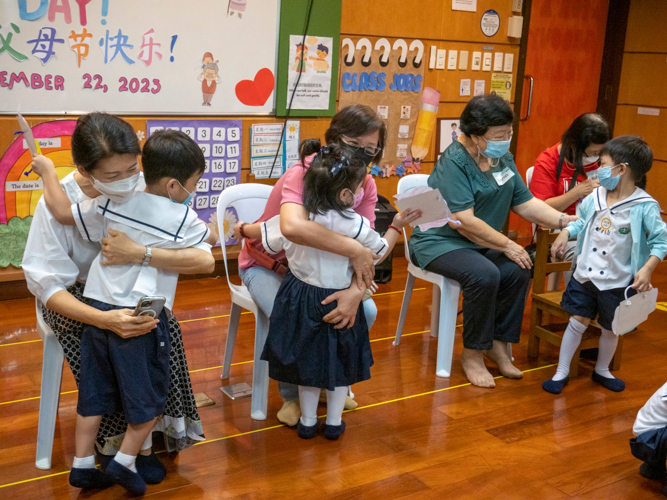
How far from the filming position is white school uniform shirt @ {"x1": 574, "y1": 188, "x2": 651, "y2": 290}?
293 cm

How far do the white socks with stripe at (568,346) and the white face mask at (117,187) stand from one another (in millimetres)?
2053

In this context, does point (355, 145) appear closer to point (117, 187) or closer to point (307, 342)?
point (307, 342)

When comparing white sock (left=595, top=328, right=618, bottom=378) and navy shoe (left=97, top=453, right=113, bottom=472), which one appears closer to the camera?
navy shoe (left=97, top=453, right=113, bottom=472)

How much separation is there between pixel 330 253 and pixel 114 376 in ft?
2.64

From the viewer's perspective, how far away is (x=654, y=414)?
229 centimetres

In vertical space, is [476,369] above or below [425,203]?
below

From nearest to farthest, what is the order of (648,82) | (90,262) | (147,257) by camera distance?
(147,257) < (90,262) < (648,82)

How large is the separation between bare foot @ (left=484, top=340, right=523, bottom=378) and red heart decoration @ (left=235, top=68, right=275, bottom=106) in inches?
85.3

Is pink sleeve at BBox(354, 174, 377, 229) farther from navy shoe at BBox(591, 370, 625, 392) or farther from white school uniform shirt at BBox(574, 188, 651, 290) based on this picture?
navy shoe at BBox(591, 370, 625, 392)

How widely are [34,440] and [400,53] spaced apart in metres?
3.52

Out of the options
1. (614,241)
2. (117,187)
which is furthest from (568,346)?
(117,187)

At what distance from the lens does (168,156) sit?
6.55 feet

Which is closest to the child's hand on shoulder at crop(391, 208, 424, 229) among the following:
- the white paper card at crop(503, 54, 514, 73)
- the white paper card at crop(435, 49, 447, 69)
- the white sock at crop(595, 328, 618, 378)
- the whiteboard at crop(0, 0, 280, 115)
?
the white sock at crop(595, 328, 618, 378)

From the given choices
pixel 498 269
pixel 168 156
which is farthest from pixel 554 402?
pixel 168 156
